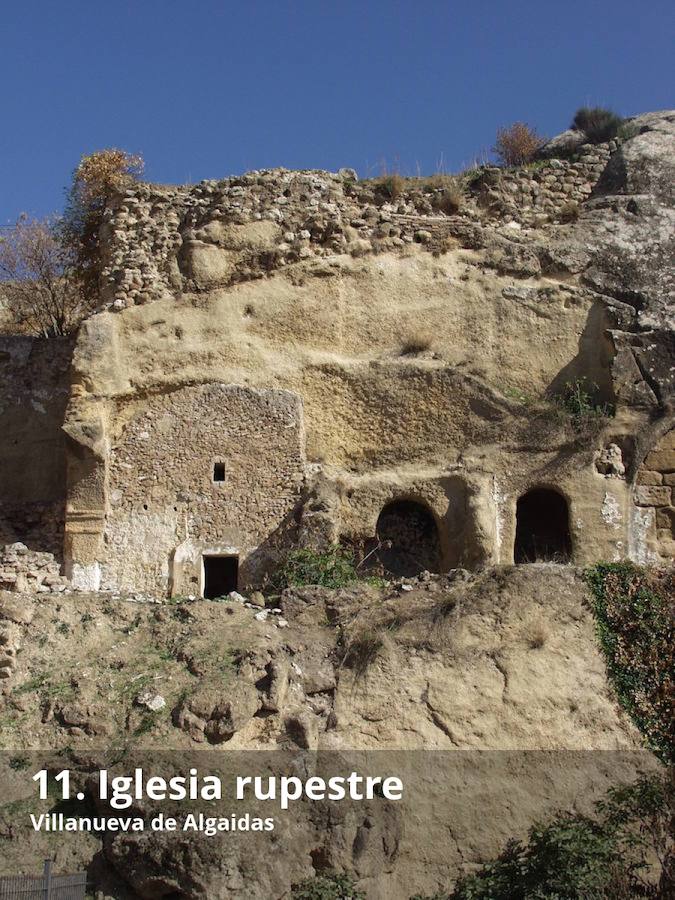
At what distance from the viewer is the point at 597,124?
64.8 ft

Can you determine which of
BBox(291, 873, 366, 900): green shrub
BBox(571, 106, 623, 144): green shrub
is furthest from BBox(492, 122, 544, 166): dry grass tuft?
BBox(291, 873, 366, 900): green shrub

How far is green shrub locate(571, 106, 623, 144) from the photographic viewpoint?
19047mm

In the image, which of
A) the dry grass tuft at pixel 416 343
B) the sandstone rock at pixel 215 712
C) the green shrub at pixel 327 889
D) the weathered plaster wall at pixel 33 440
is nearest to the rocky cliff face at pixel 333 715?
the sandstone rock at pixel 215 712

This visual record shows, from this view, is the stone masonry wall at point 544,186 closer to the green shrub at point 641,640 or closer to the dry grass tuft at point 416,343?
the dry grass tuft at point 416,343

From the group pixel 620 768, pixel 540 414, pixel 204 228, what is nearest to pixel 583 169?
pixel 540 414

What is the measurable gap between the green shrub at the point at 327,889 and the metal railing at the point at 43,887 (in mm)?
1923

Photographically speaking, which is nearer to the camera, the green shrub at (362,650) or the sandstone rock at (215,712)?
the sandstone rock at (215,712)

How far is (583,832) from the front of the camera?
36.2 feet

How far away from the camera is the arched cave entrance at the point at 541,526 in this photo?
16139 mm

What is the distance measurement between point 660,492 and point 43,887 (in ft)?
31.4

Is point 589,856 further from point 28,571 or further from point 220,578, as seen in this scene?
point 28,571

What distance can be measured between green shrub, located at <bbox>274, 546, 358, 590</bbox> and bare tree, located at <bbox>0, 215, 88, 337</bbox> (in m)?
8.07

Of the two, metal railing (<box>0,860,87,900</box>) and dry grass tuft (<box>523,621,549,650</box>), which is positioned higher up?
dry grass tuft (<box>523,621,549,650</box>)

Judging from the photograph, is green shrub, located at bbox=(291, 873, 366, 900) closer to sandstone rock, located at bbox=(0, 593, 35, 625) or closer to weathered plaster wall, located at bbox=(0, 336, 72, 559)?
sandstone rock, located at bbox=(0, 593, 35, 625)
